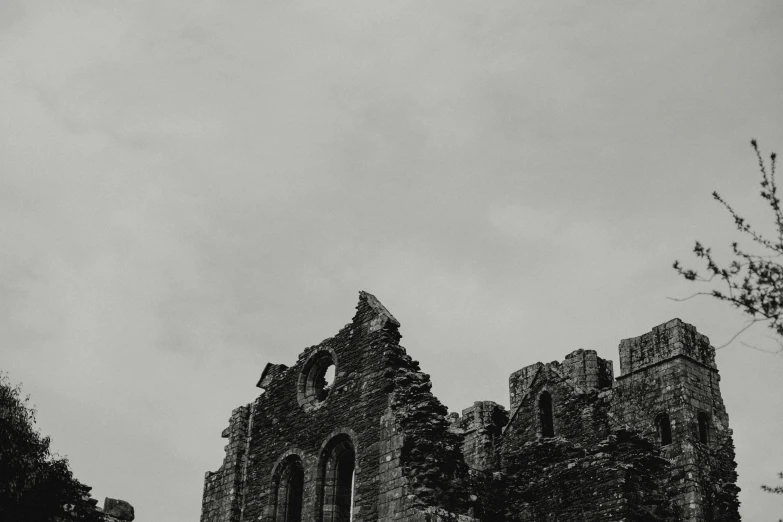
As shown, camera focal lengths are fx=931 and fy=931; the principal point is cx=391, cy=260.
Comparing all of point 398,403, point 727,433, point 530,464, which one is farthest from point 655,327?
point 398,403

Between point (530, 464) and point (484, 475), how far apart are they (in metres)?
0.89

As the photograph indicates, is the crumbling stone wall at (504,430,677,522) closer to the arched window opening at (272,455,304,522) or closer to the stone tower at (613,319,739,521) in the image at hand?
the stone tower at (613,319,739,521)

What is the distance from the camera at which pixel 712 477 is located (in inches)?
845

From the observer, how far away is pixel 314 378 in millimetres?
19688

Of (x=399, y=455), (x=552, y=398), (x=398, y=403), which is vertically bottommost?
(x=399, y=455)

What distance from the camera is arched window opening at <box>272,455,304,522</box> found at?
61.3 ft

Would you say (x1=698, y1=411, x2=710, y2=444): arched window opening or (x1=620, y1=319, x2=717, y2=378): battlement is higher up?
(x1=620, y1=319, x2=717, y2=378): battlement

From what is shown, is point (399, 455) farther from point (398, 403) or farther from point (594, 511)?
point (594, 511)

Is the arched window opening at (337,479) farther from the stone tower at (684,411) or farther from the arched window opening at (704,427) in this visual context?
the arched window opening at (704,427)

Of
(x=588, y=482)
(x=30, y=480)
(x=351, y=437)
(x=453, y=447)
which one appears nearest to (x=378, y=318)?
(x=351, y=437)

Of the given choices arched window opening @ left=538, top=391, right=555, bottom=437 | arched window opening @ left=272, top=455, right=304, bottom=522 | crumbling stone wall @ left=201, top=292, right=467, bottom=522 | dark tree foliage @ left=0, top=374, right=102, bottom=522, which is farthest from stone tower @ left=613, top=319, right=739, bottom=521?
dark tree foliage @ left=0, top=374, right=102, bottom=522

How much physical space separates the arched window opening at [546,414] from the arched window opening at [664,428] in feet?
8.93

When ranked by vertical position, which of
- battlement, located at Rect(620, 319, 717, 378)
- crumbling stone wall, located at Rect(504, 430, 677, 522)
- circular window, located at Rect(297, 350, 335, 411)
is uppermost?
battlement, located at Rect(620, 319, 717, 378)

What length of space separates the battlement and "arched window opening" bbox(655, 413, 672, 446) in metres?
1.42
